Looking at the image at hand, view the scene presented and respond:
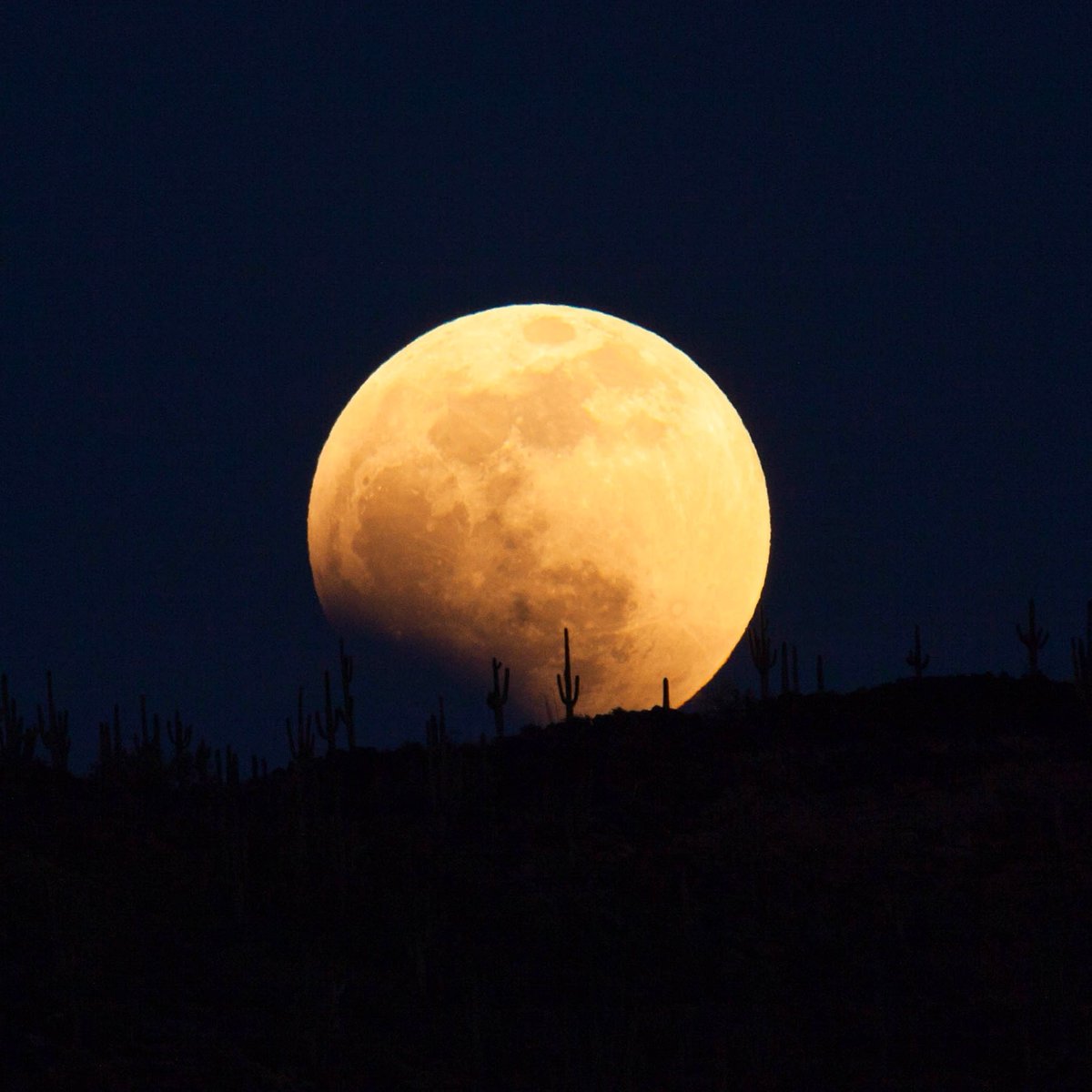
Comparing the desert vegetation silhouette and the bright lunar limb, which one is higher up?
the bright lunar limb

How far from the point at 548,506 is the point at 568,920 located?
34.1ft

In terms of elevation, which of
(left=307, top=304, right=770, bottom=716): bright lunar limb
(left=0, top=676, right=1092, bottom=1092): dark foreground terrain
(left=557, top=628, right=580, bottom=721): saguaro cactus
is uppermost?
(left=307, top=304, right=770, bottom=716): bright lunar limb

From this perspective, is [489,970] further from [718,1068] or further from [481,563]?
[481,563]

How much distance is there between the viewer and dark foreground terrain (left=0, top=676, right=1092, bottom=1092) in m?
15.1

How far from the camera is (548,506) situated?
28219mm

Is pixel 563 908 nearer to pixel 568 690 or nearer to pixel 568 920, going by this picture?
pixel 568 920

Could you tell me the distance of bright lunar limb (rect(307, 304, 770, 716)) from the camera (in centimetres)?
2839

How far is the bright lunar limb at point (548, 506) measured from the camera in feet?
93.1

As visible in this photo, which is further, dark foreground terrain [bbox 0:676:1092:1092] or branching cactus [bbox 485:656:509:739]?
branching cactus [bbox 485:656:509:739]

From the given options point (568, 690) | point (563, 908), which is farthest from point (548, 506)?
point (563, 908)

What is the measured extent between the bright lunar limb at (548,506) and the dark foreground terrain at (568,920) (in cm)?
271

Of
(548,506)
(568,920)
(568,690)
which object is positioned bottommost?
(568,920)

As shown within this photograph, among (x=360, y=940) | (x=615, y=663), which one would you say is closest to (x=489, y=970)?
(x=360, y=940)

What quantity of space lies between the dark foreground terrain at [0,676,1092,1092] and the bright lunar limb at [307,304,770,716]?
2.71 metres
